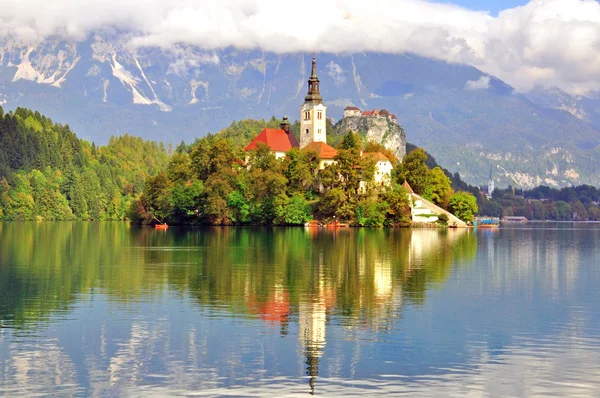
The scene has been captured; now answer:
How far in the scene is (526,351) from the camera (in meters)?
32.8

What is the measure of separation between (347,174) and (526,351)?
4530 inches

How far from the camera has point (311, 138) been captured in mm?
178000

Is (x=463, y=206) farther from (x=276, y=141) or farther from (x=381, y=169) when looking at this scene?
(x=276, y=141)

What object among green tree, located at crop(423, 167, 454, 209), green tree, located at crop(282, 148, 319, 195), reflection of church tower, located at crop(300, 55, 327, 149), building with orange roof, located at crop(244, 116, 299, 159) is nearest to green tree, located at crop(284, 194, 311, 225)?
green tree, located at crop(282, 148, 319, 195)

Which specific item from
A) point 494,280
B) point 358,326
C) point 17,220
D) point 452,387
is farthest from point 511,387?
point 17,220

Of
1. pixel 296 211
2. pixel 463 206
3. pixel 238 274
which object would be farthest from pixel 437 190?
pixel 238 274

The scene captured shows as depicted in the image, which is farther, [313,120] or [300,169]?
[313,120]

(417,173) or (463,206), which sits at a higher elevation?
(417,173)

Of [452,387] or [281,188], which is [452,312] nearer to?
[452,387]

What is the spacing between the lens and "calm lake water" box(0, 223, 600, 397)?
28.3 m

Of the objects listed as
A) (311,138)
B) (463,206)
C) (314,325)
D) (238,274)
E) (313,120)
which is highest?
(313,120)

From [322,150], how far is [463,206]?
83.4 ft

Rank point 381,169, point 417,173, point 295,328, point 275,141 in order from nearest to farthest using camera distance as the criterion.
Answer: point 295,328 → point 417,173 → point 381,169 → point 275,141

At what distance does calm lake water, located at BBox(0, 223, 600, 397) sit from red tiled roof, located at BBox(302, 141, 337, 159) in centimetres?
9252
